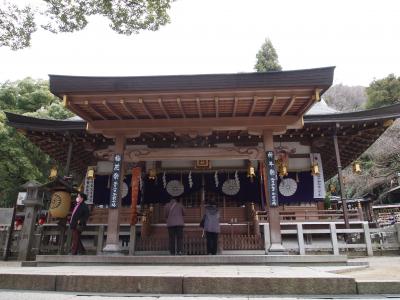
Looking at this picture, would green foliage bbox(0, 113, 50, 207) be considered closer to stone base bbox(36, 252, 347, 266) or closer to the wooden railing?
stone base bbox(36, 252, 347, 266)

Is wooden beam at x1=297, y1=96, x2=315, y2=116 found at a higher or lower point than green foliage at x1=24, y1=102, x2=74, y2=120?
lower

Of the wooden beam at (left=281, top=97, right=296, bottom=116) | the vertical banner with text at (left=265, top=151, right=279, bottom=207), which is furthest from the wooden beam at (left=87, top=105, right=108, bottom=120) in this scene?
the wooden beam at (left=281, top=97, right=296, bottom=116)

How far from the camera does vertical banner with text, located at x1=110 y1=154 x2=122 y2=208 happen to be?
8773 mm

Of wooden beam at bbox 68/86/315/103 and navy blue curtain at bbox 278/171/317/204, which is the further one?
navy blue curtain at bbox 278/171/317/204

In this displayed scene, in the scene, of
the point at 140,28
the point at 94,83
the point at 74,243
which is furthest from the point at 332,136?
the point at 74,243

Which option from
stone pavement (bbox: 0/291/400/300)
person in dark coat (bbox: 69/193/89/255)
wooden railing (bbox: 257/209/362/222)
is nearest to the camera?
stone pavement (bbox: 0/291/400/300)

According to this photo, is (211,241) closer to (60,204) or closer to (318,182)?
(60,204)

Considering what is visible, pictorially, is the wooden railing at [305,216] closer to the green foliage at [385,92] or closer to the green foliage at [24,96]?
the green foliage at [24,96]

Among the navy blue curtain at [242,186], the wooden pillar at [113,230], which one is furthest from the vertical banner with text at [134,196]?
the navy blue curtain at [242,186]

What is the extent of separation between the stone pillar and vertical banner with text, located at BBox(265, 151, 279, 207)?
7.17 metres

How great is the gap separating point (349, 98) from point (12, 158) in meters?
50.5

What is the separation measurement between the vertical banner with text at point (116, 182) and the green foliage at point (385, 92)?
31253 millimetres

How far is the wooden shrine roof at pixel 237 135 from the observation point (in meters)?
11.3

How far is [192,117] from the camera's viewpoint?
9.46m
